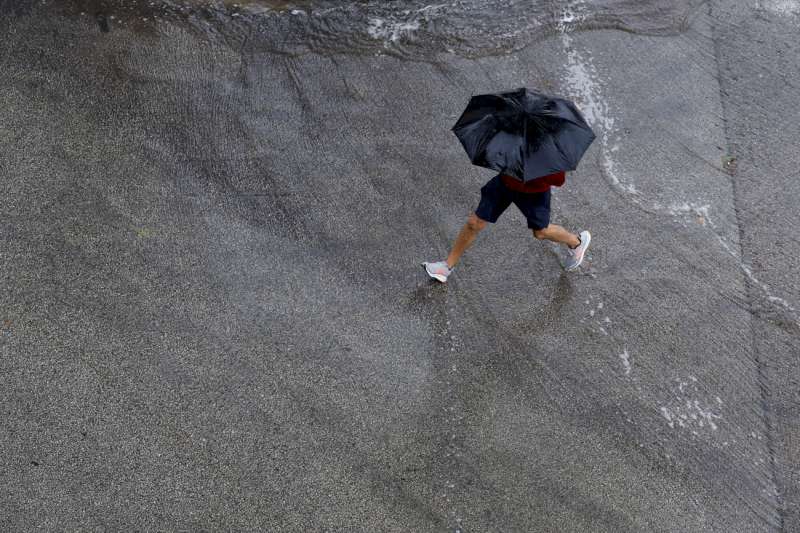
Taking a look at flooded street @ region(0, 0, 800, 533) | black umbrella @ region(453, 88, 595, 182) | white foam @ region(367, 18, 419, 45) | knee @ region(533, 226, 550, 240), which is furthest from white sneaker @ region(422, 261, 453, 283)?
white foam @ region(367, 18, 419, 45)

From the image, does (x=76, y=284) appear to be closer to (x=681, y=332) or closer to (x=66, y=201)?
(x=66, y=201)

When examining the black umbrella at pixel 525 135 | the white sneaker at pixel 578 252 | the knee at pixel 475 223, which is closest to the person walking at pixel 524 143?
the black umbrella at pixel 525 135

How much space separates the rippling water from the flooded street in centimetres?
4

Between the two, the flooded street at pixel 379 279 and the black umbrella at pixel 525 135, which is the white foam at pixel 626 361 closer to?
the flooded street at pixel 379 279

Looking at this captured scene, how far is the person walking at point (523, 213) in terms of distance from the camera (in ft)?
13.4

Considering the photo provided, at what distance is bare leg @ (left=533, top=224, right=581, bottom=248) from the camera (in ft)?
14.9

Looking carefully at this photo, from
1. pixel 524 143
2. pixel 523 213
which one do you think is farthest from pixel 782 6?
pixel 524 143

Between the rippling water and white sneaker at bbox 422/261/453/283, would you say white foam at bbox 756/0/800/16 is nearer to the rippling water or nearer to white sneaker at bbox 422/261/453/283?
the rippling water

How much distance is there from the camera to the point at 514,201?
4332mm

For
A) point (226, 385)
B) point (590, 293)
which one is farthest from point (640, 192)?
point (226, 385)

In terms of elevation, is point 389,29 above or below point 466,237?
above

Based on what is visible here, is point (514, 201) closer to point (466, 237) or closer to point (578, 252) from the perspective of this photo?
point (466, 237)

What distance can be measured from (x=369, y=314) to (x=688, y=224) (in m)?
2.59

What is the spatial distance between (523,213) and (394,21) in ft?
10.5
